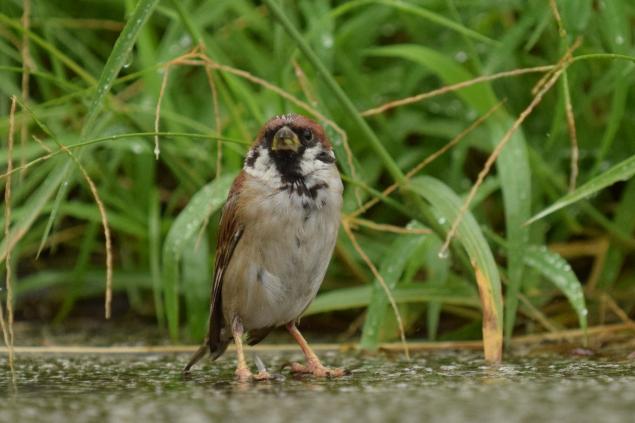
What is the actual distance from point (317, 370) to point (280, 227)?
38 centimetres

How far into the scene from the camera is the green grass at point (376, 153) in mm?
3270

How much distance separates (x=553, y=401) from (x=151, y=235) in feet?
6.74

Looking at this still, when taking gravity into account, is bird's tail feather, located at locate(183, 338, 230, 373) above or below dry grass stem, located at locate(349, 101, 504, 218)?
below

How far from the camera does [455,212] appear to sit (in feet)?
10.0

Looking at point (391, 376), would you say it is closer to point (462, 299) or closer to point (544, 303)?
point (462, 299)

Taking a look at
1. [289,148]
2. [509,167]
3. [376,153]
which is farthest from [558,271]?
A: [289,148]

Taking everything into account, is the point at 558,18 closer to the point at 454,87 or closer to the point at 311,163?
the point at 454,87

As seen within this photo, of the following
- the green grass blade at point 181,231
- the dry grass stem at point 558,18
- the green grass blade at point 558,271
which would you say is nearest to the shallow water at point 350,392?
the green grass blade at point 558,271

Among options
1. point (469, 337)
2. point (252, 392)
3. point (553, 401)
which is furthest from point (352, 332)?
point (553, 401)

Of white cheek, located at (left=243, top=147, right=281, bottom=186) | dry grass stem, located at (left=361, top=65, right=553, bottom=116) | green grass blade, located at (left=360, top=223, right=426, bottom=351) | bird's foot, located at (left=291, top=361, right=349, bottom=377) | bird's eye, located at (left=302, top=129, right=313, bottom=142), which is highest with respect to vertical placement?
dry grass stem, located at (left=361, top=65, right=553, bottom=116)

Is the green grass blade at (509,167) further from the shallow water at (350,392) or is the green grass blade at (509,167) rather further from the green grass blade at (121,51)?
the green grass blade at (121,51)

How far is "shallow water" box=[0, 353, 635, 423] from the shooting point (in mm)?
2031

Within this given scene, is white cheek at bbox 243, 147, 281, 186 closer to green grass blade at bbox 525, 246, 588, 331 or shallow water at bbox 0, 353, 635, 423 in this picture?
shallow water at bbox 0, 353, 635, 423

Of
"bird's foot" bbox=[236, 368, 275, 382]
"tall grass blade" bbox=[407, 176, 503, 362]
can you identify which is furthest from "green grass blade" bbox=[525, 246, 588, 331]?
"bird's foot" bbox=[236, 368, 275, 382]
